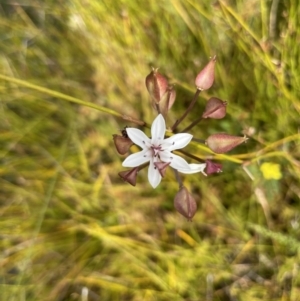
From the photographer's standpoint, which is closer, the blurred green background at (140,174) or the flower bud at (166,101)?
the flower bud at (166,101)

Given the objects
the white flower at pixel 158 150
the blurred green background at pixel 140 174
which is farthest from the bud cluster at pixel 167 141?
the blurred green background at pixel 140 174

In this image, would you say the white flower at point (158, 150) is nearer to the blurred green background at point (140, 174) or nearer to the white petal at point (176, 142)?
the white petal at point (176, 142)

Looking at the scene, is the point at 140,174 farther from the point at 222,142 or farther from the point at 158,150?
the point at 222,142

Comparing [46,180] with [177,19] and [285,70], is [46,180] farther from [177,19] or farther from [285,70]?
[285,70]

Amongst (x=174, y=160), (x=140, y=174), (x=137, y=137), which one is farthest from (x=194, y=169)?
(x=140, y=174)

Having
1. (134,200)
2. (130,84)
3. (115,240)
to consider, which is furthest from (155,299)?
(130,84)

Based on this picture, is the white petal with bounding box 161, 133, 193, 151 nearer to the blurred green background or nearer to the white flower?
the white flower

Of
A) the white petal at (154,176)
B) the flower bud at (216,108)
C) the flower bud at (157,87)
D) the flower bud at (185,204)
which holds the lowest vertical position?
the flower bud at (185,204)

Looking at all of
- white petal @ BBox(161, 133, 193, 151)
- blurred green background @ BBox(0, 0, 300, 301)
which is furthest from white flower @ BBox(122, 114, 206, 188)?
blurred green background @ BBox(0, 0, 300, 301)
